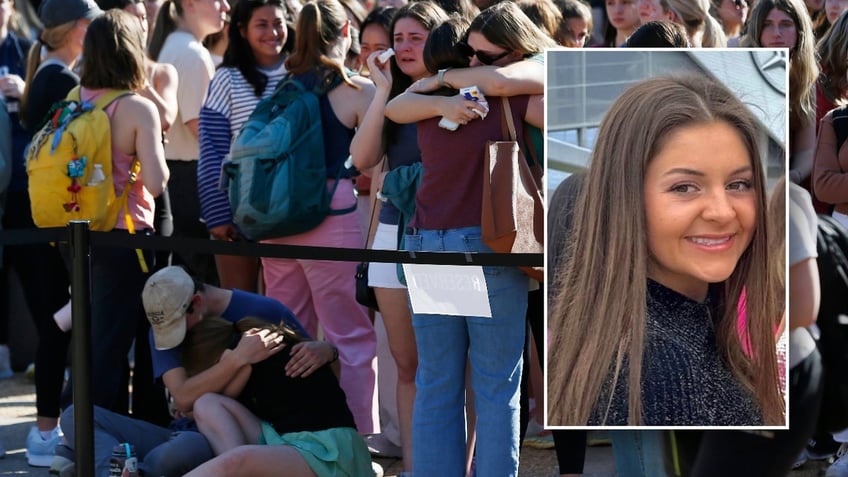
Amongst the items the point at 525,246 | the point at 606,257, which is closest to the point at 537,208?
the point at 525,246

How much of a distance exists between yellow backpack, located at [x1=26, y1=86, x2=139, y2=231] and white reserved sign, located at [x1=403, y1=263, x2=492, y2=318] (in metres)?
1.88

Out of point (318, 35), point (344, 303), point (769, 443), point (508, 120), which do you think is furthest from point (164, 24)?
point (769, 443)

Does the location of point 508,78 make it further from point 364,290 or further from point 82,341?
point 82,341

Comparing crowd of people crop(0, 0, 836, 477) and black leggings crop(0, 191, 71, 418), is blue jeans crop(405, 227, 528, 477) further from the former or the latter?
black leggings crop(0, 191, 71, 418)

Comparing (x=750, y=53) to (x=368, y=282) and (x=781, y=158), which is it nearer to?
(x=781, y=158)

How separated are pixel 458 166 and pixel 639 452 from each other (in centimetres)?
111

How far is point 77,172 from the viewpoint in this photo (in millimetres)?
5340

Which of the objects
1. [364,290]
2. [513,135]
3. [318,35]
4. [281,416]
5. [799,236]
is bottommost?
[281,416]

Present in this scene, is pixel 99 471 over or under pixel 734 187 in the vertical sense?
under

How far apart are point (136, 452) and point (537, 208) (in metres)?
1.92

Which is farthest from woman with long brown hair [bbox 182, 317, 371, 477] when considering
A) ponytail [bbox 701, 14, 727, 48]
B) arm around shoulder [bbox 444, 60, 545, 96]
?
ponytail [bbox 701, 14, 727, 48]

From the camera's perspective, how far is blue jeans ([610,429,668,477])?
3.53 metres

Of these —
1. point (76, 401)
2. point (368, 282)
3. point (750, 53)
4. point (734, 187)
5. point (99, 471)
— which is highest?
→ point (750, 53)

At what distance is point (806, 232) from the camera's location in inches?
135
